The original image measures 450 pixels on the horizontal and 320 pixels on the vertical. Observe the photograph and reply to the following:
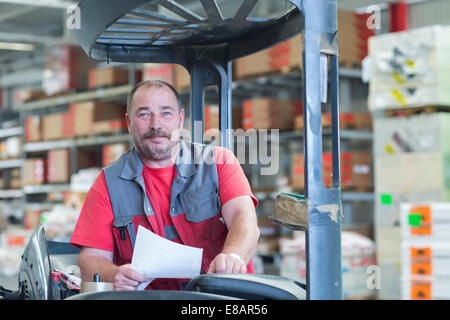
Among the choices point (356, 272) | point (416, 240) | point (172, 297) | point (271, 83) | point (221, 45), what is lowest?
point (356, 272)

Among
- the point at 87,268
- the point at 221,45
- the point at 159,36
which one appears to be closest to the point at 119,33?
the point at 159,36

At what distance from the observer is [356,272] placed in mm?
7047

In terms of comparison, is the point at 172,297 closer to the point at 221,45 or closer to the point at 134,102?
the point at 134,102

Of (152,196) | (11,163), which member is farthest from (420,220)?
(11,163)

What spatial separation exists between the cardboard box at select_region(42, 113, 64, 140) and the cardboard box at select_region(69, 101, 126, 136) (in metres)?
0.57

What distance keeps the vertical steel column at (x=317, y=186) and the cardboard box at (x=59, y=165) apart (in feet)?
34.5

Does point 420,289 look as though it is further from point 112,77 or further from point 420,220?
point 112,77

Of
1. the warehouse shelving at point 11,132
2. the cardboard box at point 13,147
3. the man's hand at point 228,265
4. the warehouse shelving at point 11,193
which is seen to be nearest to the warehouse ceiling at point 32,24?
the warehouse shelving at point 11,132

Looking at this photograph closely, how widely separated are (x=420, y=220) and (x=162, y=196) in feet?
13.0

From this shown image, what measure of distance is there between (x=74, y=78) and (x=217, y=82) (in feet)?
40.4

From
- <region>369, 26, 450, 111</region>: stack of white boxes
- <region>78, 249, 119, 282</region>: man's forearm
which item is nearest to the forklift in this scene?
<region>78, 249, 119, 282</region>: man's forearm

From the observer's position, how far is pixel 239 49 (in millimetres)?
2738
